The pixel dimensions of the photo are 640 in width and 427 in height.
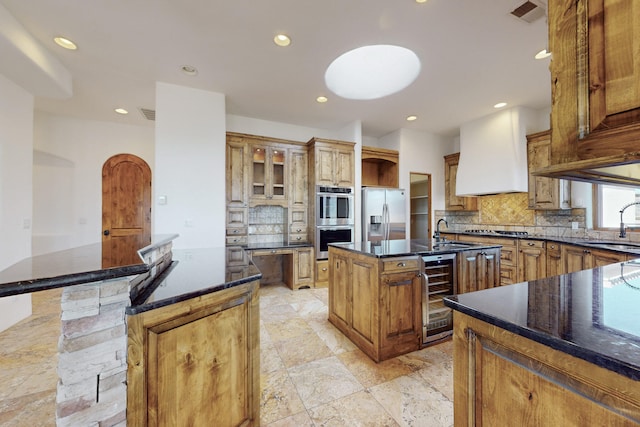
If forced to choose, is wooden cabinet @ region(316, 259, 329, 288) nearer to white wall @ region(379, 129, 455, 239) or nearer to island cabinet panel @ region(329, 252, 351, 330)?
island cabinet panel @ region(329, 252, 351, 330)

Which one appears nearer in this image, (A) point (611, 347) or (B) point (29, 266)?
(A) point (611, 347)

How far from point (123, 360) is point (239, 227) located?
3.13 metres

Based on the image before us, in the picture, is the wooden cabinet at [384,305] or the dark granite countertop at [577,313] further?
the wooden cabinet at [384,305]

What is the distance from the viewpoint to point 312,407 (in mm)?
1578

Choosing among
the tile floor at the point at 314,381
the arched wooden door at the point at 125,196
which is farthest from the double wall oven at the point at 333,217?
the arched wooden door at the point at 125,196

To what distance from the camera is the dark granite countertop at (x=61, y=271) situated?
662mm

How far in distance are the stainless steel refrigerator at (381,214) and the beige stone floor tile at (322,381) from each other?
2691mm

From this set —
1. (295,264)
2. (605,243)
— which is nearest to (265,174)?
(295,264)

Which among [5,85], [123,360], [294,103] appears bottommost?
[123,360]

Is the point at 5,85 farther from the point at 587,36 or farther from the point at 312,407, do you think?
the point at 587,36

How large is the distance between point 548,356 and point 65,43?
415cm

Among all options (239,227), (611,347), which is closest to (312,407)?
(611,347)

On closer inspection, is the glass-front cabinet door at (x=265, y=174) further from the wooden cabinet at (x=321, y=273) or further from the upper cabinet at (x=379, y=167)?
the upper cabinet at (x=379, y=167)

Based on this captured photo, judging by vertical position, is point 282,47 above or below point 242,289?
above
